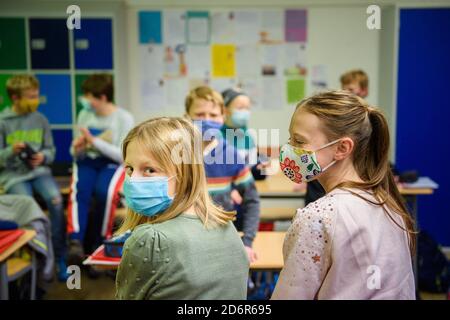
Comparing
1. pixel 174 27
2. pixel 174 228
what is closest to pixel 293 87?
pixel 174 27

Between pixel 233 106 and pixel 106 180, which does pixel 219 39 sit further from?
pixel 233 106

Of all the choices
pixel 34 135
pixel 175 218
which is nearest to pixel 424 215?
pixel 34 135

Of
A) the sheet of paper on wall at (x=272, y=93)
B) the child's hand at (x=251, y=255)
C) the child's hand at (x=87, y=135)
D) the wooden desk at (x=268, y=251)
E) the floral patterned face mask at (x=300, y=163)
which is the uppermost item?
the sheet of paper on wall at (x=272, y=93)

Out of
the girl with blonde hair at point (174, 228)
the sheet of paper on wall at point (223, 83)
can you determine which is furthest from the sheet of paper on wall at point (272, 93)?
the girl with blonde hair at point (174, 228)

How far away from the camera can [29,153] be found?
3439mm

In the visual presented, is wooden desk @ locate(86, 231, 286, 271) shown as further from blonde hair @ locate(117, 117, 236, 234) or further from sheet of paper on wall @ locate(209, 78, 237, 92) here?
sheet of paper on wall @ locate(209, 78, 237, 92)

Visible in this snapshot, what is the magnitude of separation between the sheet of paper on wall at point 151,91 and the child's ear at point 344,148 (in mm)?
3441

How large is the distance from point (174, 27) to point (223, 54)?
0.46 meters

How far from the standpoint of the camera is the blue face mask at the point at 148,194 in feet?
4.50

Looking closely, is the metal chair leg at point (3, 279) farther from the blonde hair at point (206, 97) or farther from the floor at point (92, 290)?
the blonde hair at point (206, 97)

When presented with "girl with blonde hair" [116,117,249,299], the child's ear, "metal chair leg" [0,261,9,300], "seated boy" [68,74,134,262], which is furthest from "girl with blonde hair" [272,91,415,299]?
"seated boy" [68,74,134,262]

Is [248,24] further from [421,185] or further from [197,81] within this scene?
[421,185]

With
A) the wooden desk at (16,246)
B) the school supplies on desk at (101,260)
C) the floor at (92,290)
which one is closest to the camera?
the school supplies on desk at (101,260)

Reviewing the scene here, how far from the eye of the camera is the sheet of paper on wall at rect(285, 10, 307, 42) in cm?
447
